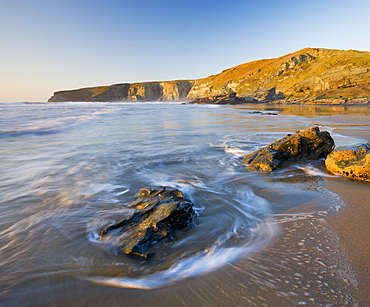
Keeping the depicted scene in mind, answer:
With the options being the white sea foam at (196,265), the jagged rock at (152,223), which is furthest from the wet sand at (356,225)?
the jagged rock at (152,223)

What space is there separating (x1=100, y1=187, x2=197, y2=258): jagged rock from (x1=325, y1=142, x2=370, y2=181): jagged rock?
323 centimetres

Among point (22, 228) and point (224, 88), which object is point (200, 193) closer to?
point (22, 228)

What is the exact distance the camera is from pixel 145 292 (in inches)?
67.9

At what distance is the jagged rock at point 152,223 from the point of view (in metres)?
2.20

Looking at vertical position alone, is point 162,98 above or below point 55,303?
above

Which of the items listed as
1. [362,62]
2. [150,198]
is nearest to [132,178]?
[150,198]

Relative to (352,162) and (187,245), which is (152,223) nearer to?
(187,245)

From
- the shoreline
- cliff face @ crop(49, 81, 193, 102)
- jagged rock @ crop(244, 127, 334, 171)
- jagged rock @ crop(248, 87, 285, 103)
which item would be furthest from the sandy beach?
cliff face @ crop(49, 81, 193, 102)

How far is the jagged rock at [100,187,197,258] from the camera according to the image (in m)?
2.20

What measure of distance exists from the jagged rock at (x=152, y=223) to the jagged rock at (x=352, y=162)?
323cm

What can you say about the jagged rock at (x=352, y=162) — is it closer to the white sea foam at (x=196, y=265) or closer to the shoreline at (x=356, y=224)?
the shoreline at (x=356, y=224)

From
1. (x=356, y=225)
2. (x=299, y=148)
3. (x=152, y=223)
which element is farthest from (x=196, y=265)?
(x=299, y=148)

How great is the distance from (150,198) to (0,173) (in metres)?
4.06

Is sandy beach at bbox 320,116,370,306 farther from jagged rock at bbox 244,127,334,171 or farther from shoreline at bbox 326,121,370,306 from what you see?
jagged rock at bbox 244,127,334,171
